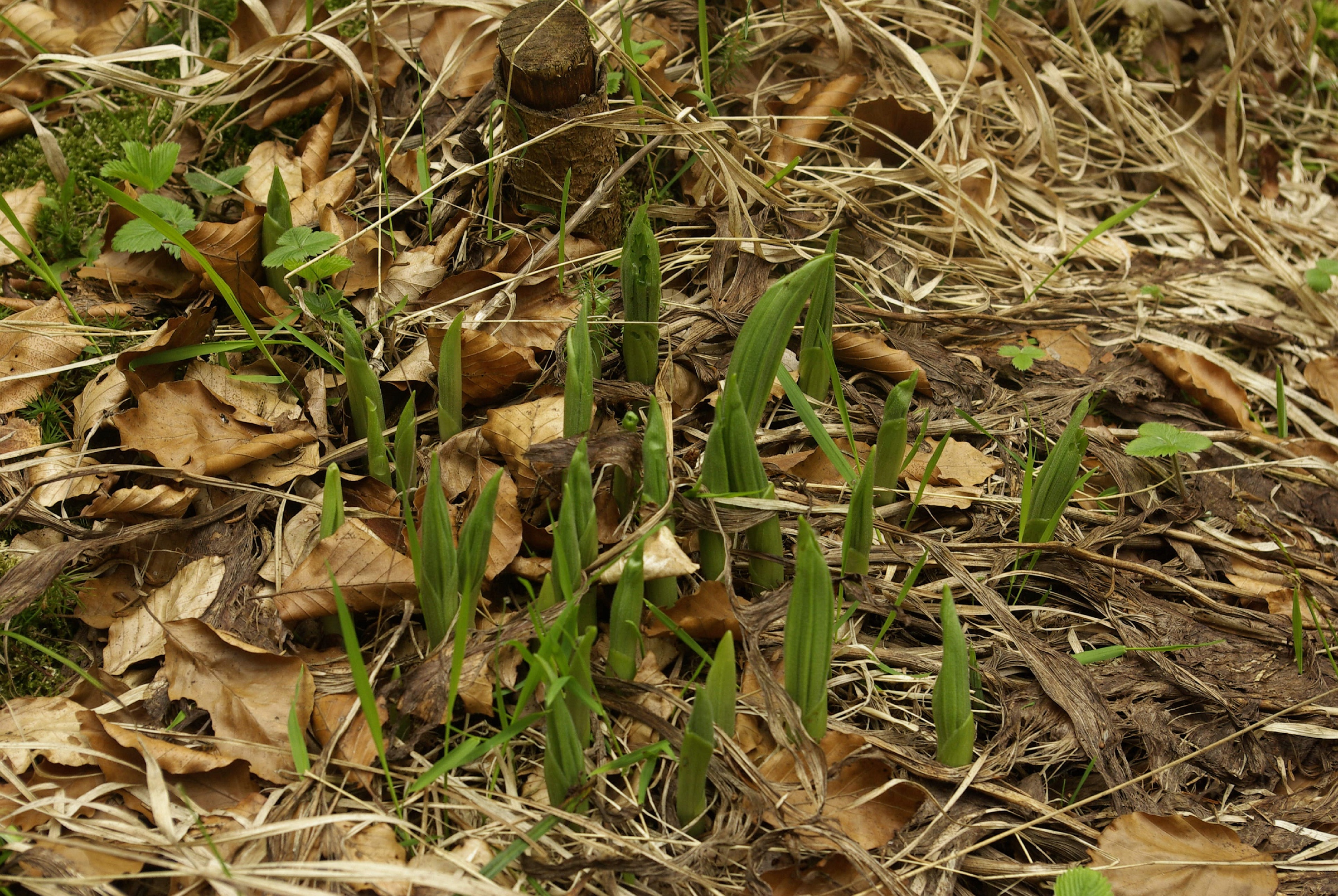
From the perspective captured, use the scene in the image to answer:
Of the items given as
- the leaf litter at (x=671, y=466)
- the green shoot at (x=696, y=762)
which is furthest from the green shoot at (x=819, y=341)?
the green shoot at (x=696, y=762)

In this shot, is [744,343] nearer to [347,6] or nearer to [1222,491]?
[1222,491]

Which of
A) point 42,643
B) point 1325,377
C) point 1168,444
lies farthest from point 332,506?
point 1325,377

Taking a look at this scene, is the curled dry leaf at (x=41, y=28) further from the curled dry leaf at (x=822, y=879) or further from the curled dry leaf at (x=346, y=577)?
the curled dry leaf at (x=822, y=879)

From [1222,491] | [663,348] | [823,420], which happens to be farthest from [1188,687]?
[663,348]

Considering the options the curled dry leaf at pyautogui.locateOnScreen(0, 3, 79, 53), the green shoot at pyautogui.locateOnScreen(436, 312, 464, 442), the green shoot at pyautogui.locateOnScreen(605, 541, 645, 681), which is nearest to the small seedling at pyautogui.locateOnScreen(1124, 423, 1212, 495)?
the green shoot at pyautogui.locateOnScreen(605, 541, 645, 681)

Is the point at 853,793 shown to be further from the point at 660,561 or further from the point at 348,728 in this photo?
the point at 348,728

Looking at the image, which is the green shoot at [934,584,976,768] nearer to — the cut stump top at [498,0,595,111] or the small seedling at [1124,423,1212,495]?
the small seedling at [1124,423,1212,495]
